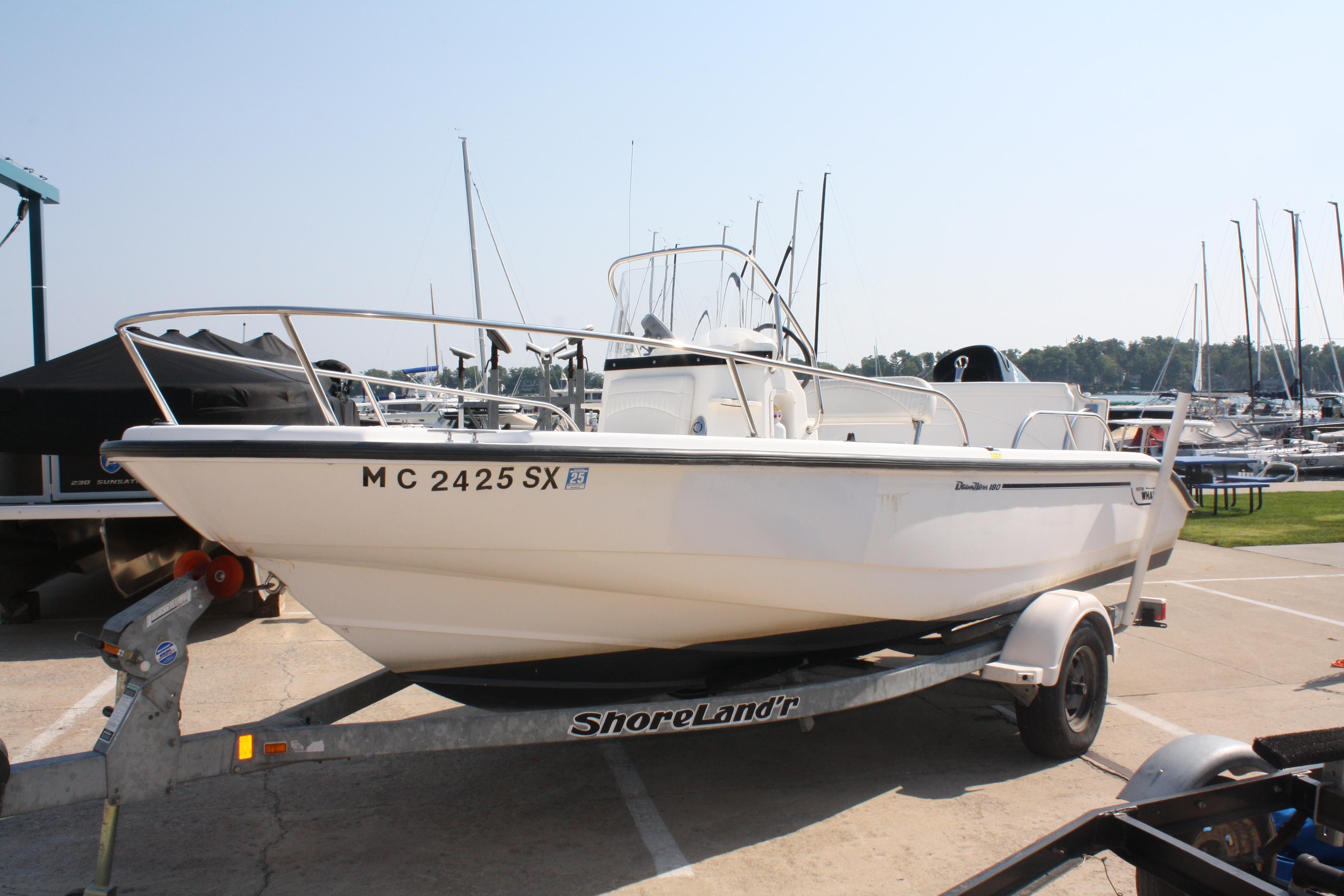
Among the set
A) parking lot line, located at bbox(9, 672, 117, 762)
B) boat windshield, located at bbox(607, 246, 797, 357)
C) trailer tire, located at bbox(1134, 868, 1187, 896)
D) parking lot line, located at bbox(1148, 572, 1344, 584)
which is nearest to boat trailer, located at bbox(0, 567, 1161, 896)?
trailer tire, located at bbox(1134, 868, 1187, 896)

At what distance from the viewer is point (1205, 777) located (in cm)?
220

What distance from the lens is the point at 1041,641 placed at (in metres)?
3.53

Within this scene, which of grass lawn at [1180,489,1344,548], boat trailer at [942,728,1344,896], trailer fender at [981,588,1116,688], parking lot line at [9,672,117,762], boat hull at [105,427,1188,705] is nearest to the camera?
boat trailer at [942,728,1344,896]

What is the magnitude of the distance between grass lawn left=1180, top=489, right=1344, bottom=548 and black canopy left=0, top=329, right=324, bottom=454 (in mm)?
9996

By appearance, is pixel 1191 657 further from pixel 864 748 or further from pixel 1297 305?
pixel 1297 305

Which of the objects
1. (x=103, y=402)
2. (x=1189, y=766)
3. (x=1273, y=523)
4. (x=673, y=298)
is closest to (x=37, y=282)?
(x=103, y=402)

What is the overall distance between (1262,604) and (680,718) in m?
6.07

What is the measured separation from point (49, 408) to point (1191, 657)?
7301 mm

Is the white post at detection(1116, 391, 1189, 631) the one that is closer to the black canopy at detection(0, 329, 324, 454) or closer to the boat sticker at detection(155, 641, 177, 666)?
the boat sticker at detection(155, 641, 177, 666)

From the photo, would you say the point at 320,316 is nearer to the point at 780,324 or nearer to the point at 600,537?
the point at 600,537

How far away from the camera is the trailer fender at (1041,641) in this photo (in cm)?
346

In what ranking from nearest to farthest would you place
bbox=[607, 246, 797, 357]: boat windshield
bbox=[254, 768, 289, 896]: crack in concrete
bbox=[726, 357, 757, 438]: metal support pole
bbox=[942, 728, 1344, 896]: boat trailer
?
bbox=[942, 728, 1344, 896]: boat trailer, bbox=[254, 768, 289, 896]: crack in concrete, bbox=[726, 357, 757, 438]: metal support pole, bbox=[607, 246, 797, 357]: boat windshield

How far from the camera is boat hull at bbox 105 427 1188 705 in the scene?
2.52 m

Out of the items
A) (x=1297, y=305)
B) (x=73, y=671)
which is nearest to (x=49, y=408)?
(x=73, y=671)
